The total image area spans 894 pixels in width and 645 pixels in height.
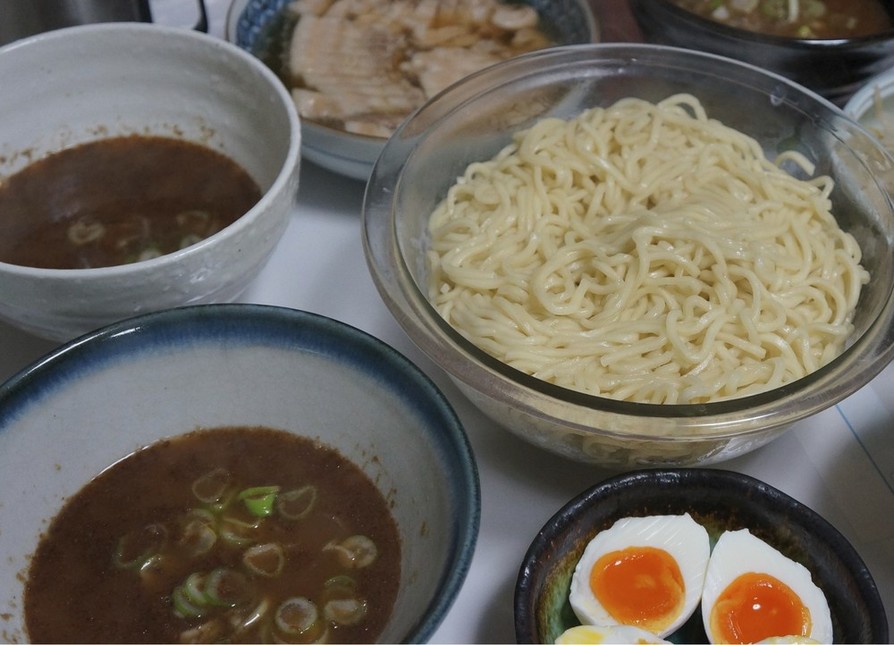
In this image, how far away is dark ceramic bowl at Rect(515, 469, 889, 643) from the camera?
1.38 m

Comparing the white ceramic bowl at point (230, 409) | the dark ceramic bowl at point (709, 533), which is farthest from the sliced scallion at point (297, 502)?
the dark ceramic bowl at point (709, 533)

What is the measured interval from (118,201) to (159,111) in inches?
11.5

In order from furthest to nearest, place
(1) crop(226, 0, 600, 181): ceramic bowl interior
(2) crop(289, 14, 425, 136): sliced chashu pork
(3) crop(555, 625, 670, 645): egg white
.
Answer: (2) crop(289, 14, 425, 136): sliced chashu pork < (1) crop(226, 0, 600, 181): ceramic bowl interior < (3) crop(555, 625, 670, 645): egg white

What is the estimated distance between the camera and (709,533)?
5.03 feet

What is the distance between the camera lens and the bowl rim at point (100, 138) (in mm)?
1567

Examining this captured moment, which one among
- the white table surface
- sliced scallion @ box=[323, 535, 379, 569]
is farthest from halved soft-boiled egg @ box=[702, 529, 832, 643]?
sliced scallion @ box=[323, 535, 379, 569]

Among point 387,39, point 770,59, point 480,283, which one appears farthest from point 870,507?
point 387,39

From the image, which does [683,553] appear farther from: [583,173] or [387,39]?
[387,39]

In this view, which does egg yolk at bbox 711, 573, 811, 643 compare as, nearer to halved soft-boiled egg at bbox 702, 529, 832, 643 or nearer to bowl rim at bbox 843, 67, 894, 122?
halved soft-boiled egg at bbox 702, 529, 832, 643

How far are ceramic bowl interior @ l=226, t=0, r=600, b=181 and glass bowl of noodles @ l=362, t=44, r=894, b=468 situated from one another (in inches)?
6.9

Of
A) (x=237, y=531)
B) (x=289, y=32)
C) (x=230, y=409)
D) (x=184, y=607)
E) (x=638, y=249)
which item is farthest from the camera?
(x=289, y=32)

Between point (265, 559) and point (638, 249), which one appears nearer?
point (265, 559)

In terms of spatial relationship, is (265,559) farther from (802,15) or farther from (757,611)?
(802,15)

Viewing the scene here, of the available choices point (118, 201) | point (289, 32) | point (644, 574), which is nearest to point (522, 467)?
point (644, 574)
